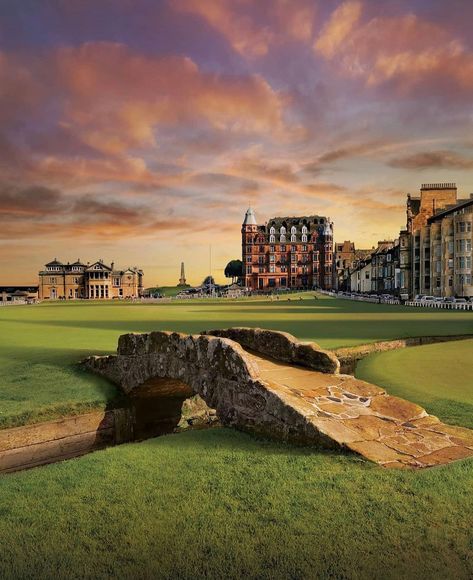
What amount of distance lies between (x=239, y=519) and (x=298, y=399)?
152 inches

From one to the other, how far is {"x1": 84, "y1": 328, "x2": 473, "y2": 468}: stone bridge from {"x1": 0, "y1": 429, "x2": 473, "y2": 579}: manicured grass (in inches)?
21.3

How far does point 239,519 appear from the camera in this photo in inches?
264

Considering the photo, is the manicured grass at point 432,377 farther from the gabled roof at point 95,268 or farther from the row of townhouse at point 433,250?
the gabled roof at point 95,268

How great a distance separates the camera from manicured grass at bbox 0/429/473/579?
18.6ft

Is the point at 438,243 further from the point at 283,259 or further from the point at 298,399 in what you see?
the point at 283,259

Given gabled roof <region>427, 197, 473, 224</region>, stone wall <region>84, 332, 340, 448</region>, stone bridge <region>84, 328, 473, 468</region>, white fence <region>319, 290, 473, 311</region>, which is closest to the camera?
stone bridge <region>84, 328, 473, 468</region>

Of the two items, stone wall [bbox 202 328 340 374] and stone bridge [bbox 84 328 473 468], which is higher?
stone wall [bbox 202 328 340 374]

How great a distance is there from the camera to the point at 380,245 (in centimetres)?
14012

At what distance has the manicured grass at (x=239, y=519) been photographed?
567 cm

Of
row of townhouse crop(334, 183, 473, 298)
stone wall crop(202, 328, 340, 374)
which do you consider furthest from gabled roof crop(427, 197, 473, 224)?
stone wall crop(202, 328, 340, 374)

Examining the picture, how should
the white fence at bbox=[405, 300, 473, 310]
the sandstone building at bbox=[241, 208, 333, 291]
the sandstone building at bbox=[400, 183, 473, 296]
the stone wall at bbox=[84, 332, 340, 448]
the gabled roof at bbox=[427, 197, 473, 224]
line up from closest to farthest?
1. the stone wall at bbox=[84, 332, 340, 448]
2. the white fence at bbox=[405, 300, 473, 310]
3. the sandstone building at bbox=[400, 183, 473, 296]
4. the gabled roof at bbox=[427, 197, 473, 224]
5. the sandstone building at bbox=[241, 208, 333, 291]

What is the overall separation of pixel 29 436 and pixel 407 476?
35.1 feet

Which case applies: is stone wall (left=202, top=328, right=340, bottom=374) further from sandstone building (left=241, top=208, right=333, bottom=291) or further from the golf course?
sandstone building (left=241, top=208, right=333, bottom=291)

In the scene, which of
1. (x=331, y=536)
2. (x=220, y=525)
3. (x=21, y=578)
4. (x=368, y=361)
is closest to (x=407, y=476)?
(x=331, y=536)
